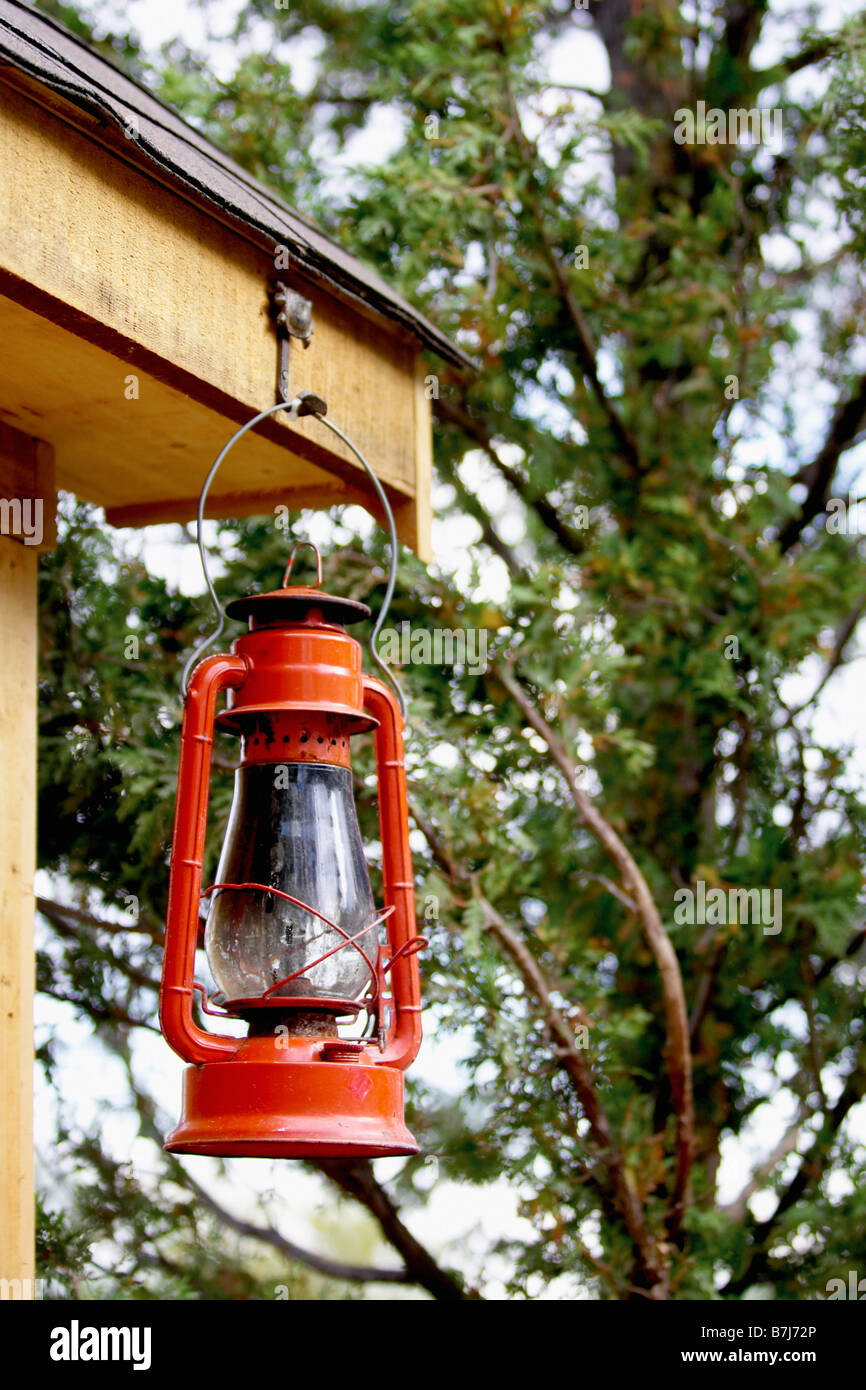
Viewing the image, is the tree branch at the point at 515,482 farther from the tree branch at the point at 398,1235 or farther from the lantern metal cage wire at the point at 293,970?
the lantern metal cage wire at the point at 293,970

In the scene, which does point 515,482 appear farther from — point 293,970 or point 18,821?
point 293,970

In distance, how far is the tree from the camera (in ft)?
12.4

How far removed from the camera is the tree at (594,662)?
377 centimetres

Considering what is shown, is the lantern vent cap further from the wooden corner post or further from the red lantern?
the wooden corner post

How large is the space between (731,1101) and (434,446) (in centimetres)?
206

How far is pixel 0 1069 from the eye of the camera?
2.32 metres

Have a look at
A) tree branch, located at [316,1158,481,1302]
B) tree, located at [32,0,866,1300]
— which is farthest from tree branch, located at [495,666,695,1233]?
tree branch, located at [316,1158,481,1302]

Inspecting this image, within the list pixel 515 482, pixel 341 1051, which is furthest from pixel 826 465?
pixel 341 1051

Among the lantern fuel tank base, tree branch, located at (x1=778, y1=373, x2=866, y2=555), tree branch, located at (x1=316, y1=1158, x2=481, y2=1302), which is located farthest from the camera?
tree branch, located at (x1=778, y1=373, x2=866, y2=555)

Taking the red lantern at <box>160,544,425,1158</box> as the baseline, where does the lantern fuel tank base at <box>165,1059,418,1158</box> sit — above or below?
below

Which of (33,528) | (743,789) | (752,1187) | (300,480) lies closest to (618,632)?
(743,789)

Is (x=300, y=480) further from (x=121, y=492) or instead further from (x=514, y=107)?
(x=514, y=107)

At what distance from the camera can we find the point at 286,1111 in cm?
178

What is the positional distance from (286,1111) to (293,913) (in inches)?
9.8
